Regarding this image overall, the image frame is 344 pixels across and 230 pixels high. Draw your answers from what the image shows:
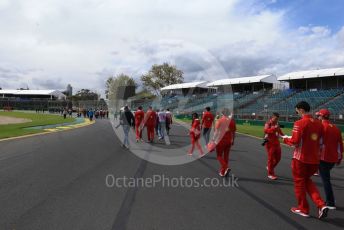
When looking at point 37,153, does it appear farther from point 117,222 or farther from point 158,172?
point 117,222

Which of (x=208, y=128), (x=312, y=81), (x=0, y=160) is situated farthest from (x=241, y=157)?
(x=312, y=81)

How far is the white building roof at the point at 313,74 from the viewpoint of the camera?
45062 millimetres

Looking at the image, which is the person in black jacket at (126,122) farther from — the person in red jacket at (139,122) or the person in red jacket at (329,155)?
the person in red jacket at (329,155)

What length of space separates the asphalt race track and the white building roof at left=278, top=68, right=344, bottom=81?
3737 centimetres

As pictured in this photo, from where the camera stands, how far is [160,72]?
349ft

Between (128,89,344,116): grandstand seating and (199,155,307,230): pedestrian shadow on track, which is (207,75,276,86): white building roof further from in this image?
(199,155,307,230): pedestrian shadow on track

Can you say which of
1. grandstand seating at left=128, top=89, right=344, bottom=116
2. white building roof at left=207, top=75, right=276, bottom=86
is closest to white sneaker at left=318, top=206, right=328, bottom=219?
grandstand seating at left=128, top=89, right=344, bottom=116

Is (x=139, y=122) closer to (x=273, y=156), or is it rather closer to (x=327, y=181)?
(x=273, y=156)

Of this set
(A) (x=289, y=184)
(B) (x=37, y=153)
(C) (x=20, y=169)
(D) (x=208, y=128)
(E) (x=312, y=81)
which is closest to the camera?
(A) (x=289, y=184)

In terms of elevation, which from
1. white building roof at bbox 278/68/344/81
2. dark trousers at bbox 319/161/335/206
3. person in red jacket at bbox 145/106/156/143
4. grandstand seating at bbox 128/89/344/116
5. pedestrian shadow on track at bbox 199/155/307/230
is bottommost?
pedestrian shadow on track at bbox 199/155/307/230

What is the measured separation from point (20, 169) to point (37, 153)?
11.0 feet

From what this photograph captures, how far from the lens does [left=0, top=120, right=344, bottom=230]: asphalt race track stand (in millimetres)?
5453

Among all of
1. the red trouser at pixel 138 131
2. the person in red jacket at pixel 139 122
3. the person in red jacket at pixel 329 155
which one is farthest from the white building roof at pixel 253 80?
the person in red jacket at pixel 329 155

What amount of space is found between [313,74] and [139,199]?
148ft
